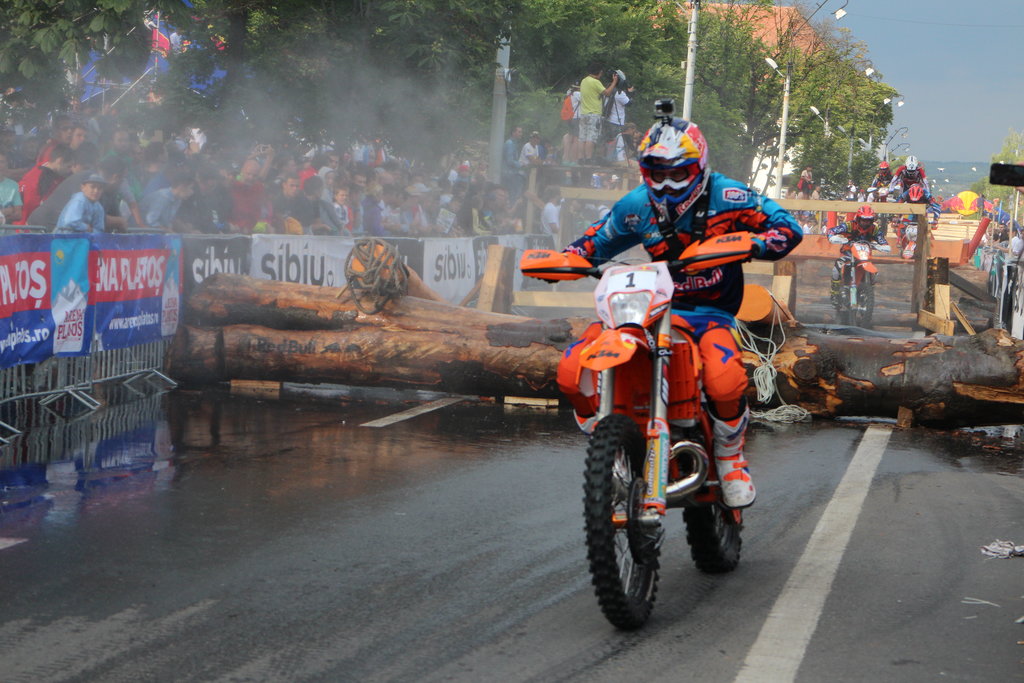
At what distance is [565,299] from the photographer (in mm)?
15867

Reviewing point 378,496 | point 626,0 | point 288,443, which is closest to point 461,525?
point 378,496

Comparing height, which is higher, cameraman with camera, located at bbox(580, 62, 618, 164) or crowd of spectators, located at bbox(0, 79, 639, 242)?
cameraman with camera, located at bbox(580, 62, 618, 164)

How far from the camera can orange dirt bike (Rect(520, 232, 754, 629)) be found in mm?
4555

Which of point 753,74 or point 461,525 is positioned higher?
point 753,74

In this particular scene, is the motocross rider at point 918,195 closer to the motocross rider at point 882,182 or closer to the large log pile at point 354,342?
the motocross rider at point 882,182

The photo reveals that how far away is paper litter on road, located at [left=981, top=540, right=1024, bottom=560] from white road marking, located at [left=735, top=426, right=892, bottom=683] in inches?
26.2

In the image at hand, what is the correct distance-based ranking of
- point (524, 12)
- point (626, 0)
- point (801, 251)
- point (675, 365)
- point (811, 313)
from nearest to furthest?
point (675, 365) < point (524, 12) < point (811, 313) < point (801, 251) < point (626, 0)

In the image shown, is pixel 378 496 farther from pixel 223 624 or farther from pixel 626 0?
pixel 626 0

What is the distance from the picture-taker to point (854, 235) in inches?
869

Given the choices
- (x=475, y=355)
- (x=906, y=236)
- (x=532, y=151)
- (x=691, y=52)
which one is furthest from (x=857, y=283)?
(x=691, y=52)

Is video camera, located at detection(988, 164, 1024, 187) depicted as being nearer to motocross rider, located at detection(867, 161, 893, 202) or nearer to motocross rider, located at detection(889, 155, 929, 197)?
motocross rider, located at detection(889, 155, 929, 197)

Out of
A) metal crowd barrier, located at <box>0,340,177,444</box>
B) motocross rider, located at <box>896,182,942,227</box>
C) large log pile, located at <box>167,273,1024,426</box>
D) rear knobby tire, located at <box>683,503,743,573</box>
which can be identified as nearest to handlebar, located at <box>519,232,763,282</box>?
rear knobby tire, located at <box>683,503,743,573</box>

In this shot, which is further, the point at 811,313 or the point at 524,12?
the point at 811,313

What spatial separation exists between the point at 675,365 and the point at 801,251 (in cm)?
2088
